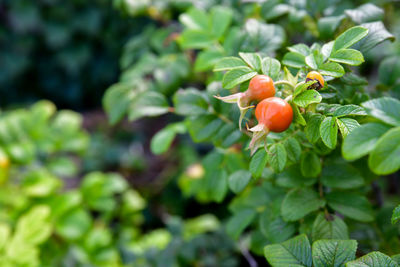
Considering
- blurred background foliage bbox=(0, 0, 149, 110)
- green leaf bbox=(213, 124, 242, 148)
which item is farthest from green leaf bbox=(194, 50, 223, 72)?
blurred background foliage bbox=(0, 0, 149, 110)

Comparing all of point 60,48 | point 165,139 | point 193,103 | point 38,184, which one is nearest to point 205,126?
point 193,103

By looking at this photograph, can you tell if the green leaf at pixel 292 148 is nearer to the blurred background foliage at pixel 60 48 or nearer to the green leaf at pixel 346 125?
the green leaf at pixel 346 125

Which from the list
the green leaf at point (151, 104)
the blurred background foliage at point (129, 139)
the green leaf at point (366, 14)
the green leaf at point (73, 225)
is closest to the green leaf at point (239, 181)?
the blurred background foliage at point (129, 139)

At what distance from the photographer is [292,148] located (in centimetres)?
62

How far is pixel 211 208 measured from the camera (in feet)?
6.90

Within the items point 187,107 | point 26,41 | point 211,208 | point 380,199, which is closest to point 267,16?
point 187,107

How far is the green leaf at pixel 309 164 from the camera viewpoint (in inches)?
26.3

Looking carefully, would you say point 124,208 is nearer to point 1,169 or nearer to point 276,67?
point 1,169

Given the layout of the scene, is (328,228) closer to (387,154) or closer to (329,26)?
(387,154)

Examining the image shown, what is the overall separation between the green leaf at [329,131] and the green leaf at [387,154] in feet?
0.26

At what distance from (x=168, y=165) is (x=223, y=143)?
1.56 metres

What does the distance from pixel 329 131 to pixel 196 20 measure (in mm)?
627

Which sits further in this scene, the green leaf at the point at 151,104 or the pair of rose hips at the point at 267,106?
the green leaf at the point at 151,104

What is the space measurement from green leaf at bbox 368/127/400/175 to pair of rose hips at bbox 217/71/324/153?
138 mm
